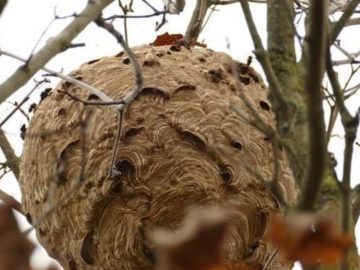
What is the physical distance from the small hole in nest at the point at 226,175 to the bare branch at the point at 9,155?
1103 mm

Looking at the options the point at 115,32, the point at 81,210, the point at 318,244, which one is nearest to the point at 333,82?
the point at 115,32

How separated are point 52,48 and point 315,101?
824mm

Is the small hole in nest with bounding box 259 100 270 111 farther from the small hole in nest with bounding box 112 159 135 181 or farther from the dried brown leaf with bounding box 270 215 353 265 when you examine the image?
the dried brown leaf with bounding box 270 215 353 265

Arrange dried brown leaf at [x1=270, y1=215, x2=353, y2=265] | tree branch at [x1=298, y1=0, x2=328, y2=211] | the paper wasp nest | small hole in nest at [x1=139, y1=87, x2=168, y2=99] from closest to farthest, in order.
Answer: dried brown leaf at [x1=270, y1=215, x2=353, y2=265]
tree branch at [x1=298, y1=0, x2=328, y2=211]
the paper wasp nest
small hole in nest at [x1=139, y1=87, x2=168, y2=99]

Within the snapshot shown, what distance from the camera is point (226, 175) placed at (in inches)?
84.3

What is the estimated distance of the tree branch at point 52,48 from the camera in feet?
4.63

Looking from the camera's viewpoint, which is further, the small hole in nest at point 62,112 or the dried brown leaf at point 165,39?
the dried brown leaf at point 165,39

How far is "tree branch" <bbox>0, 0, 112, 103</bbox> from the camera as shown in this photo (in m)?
1.41

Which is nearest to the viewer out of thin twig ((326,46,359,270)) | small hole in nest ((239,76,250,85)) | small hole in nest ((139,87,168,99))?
thin twig ((326,46,359,270))

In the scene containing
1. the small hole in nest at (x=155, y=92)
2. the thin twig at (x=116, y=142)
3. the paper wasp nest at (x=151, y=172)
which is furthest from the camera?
the small hole in nest at (x=155, y=92)

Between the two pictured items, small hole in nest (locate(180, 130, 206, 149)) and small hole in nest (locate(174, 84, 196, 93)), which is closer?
small hole in nest (locate(180, 130, 206, 149))

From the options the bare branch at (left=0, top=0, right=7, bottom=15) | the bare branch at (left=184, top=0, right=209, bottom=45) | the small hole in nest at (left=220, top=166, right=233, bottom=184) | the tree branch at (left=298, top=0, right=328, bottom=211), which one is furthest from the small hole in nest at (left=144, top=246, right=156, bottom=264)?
the tree branch at (left=298, top=0, right=328, bottom=211)

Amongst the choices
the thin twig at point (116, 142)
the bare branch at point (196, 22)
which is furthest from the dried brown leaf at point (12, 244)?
the bare branch at point (196, 22)

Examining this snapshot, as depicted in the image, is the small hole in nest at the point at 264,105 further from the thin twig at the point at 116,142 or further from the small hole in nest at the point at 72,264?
the small hole in nest at the point at 72,264
